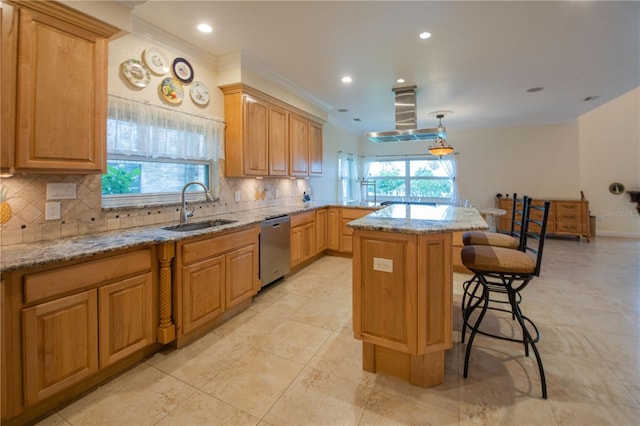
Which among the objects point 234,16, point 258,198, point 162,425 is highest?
point 234,16

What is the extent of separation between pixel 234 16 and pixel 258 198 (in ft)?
7.02

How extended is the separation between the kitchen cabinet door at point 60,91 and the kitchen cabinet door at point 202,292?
977mm

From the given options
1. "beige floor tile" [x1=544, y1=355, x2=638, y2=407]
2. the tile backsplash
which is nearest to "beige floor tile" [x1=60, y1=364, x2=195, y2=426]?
the tile backsplash

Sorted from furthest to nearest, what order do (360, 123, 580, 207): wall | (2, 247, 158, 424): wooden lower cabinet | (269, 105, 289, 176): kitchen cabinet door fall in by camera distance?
(360, 123, 580, 207): wall → (269, 105, 289, 176): kitchen cabinet door → (2, 247, 158, 424): wooden lower cabinet

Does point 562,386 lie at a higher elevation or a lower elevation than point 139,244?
lower

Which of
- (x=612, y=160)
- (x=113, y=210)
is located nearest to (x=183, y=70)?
(x=113, y=210)

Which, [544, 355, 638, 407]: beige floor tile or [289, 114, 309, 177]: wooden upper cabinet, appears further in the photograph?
[289, 114, 309, 177]: wooden upper cabinet

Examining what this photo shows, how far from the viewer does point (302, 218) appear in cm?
414

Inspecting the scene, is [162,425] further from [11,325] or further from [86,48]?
[86,48]

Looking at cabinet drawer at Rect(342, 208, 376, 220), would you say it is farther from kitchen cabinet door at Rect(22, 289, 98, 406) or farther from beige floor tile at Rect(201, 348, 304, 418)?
kitchen cabinet door at Rect(22, 289, 98, 406)

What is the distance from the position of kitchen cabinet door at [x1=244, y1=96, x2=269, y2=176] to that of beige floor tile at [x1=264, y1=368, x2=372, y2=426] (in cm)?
233

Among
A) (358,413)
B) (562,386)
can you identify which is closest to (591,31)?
(562,386)

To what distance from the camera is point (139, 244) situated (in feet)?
6.31

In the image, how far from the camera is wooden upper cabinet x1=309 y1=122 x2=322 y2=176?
479 cm
